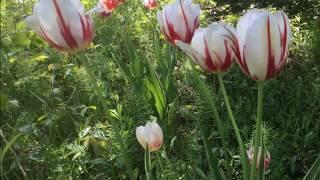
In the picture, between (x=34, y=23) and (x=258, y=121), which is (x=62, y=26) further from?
(x=258, y=121)

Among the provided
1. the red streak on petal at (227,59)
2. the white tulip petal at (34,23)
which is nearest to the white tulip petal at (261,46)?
the red streak on petal at (227,59)

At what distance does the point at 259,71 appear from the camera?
0.85 meters

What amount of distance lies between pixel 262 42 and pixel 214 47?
0.13 m

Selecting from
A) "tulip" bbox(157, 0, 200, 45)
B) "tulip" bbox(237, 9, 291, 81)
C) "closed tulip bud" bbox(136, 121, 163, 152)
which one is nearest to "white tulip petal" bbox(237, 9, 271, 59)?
"tulip" bbox(237, 9, 291, 81)

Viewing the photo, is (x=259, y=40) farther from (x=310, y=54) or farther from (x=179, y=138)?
A: (x=310, y=54)

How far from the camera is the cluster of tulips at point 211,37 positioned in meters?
0.84

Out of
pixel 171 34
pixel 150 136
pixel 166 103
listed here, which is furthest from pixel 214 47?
pixel 166 103

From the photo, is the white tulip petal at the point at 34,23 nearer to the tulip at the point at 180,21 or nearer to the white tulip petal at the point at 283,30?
the tulip at the point at 180,21

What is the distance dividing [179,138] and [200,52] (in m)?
0.97

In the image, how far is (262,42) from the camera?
2.75ft

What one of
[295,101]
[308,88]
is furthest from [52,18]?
[308,88]

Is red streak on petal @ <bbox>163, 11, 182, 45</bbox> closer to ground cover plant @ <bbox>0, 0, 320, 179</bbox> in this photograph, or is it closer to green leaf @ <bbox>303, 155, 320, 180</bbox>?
ground cover plant @ <bbox>0, 0, 320, 179</bbox>

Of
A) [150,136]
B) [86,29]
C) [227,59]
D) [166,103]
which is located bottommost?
[166,103]

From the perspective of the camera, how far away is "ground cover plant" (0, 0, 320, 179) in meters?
0.96
